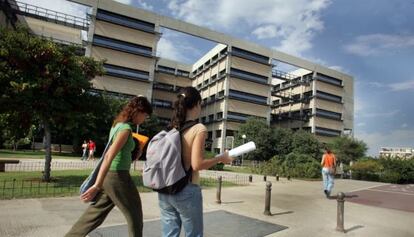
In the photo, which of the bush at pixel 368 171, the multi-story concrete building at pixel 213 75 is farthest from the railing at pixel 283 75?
the bush at pixel 368 171

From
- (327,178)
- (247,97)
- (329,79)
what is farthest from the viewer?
(329,79)

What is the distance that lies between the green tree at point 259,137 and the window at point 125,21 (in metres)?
22.1

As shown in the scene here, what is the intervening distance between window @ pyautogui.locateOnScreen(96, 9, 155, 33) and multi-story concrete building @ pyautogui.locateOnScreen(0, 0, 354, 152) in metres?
0.15

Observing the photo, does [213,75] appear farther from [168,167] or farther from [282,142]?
[168,167]

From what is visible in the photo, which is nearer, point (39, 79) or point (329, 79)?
point (39, 79)

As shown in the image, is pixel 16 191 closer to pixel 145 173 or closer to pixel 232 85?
pixel 145 173

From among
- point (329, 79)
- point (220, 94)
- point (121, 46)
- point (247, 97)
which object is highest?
point (329, 79)

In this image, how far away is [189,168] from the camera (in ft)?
10.1

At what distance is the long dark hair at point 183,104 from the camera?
10.3 feet

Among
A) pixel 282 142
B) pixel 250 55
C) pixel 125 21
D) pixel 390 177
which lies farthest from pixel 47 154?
pixel 250 55

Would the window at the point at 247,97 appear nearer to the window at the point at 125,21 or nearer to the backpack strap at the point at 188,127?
the window at the point at 125,21

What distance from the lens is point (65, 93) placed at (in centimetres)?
1142

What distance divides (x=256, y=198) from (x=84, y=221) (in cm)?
804

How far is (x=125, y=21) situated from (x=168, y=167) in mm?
54873
